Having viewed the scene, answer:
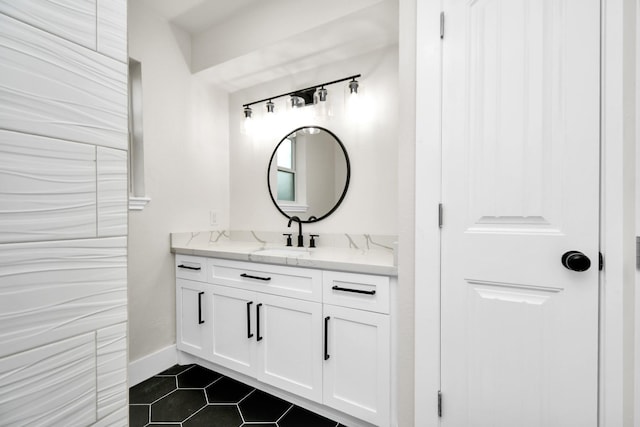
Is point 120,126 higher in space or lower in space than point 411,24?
lower

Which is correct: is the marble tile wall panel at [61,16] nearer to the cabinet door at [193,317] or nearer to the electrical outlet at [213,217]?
the cabinet door at [193,317]

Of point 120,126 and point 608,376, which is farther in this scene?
point 608,376

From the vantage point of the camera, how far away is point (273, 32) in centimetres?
201

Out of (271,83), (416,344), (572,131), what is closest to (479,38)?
(572,131)

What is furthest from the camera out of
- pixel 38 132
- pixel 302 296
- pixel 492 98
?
pixel 302 296

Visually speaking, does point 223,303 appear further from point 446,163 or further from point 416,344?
point 446,163

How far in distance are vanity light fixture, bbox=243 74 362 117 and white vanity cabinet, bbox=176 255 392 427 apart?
124cm

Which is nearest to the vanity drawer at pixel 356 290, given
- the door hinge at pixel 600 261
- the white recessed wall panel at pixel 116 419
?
the door hinge at pixel 600 261

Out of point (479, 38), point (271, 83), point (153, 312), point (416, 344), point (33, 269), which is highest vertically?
point (271, 83)

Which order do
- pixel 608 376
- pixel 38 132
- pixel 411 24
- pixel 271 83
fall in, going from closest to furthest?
pixel 38 132, pixel 608 376, pixel 411 24, pixel 271 83

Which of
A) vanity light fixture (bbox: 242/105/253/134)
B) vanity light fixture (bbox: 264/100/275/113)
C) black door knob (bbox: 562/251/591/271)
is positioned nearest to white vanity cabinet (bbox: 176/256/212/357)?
Answer: vanity light fixture (bbox: 242/105/253/134)

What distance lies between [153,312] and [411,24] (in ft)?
7.61

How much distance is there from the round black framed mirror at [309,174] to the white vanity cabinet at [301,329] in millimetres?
691

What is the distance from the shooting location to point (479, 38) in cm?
117
